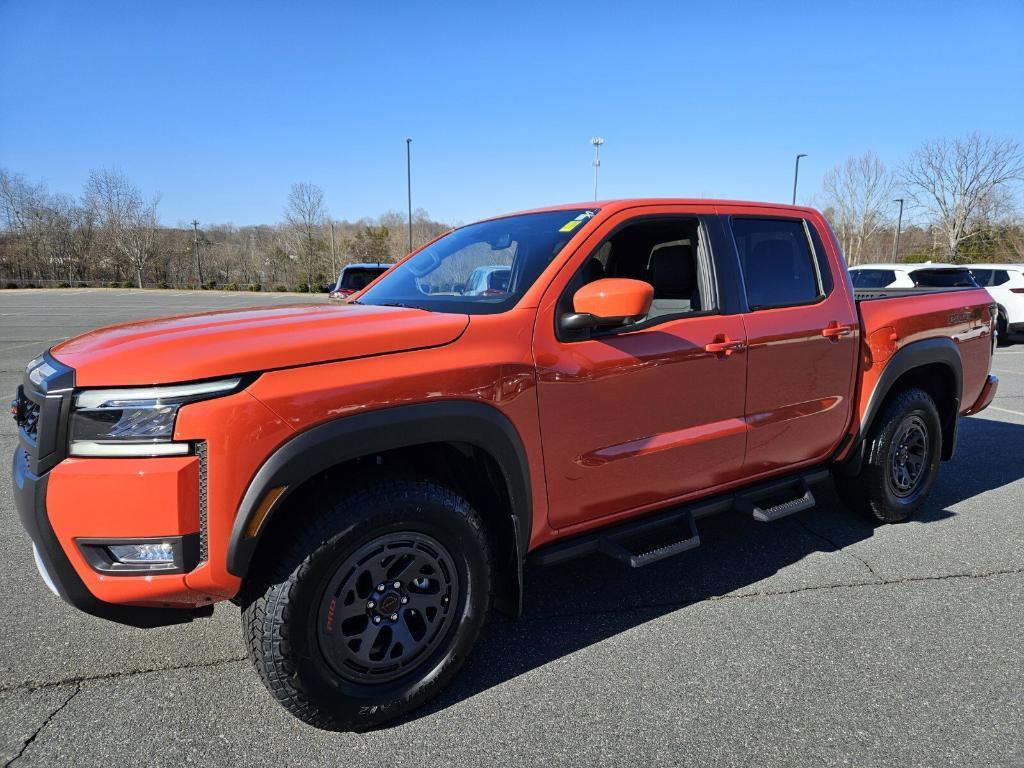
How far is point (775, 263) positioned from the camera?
3381 mm

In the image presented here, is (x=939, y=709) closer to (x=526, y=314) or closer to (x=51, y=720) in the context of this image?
(x=526, y=314)

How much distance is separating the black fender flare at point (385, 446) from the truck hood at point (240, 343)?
231 mm

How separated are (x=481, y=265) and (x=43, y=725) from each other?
2.41 m

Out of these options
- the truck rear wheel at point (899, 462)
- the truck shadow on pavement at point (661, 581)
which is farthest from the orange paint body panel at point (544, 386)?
the truck shadow on pavement at point (661, 581)

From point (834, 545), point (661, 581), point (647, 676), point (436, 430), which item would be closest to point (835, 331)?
point (834, 545)

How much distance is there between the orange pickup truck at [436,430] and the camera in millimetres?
1859

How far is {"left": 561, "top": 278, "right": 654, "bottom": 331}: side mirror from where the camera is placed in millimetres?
2309

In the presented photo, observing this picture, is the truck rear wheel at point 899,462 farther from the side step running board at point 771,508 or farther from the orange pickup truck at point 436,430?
the side step running board at point 771,508

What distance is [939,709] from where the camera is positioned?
2287 millimetres

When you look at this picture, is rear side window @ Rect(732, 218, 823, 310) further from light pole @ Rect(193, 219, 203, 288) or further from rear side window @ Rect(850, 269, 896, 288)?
light pole @ Rect(193, 219, 203, 288)

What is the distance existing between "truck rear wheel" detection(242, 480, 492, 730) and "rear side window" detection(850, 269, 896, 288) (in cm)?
1293

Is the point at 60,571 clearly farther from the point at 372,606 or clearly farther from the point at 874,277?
the point at 874,277

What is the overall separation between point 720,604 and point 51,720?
9.02 feet

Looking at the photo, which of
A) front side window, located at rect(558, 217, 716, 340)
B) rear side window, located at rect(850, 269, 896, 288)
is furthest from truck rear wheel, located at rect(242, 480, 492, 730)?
rear side window, located at rect(850, 269, 896, 288)
